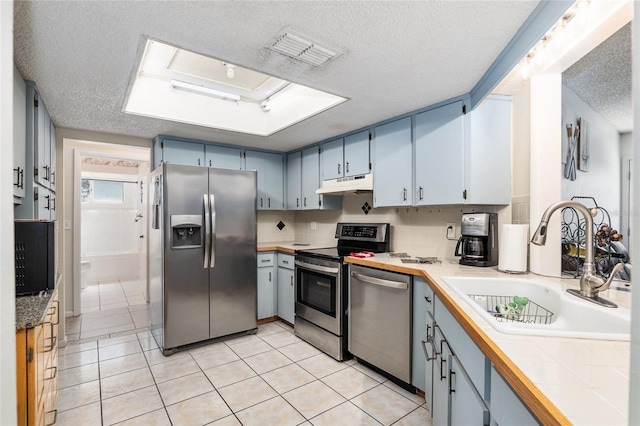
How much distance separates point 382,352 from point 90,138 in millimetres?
3467

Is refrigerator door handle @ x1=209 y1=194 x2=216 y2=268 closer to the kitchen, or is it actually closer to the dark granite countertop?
the kitchen

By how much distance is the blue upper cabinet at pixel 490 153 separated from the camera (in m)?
2.33

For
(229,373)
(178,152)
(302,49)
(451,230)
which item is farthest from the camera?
(178,152)

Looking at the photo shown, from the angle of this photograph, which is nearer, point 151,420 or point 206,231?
point 151,420

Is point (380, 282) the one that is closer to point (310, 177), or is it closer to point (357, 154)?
point (357, 154)

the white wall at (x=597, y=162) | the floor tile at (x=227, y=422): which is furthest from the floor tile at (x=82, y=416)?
the white wall at (x=597, y=162)

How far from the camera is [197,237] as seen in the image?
3115 millimetres

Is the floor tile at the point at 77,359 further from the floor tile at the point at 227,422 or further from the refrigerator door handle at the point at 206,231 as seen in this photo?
the floor tile at the point at 227,422

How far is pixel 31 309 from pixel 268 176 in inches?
115

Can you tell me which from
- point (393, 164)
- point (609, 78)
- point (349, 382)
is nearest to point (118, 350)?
point (349, 382)

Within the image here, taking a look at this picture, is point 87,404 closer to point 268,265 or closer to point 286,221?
point 268,265

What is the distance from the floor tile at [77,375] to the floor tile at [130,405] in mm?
426

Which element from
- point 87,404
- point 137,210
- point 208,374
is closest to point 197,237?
point 208,374

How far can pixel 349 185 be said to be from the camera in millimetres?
3193
